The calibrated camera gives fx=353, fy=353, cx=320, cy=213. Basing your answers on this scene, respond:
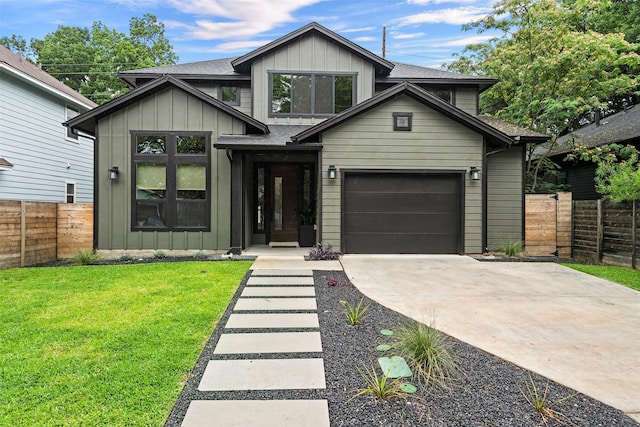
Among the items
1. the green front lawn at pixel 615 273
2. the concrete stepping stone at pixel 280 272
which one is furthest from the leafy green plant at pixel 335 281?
the green front lawn at pixel 615 273

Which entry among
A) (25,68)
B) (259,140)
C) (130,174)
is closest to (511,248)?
(259,140)

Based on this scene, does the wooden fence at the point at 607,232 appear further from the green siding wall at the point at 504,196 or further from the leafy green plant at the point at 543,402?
the leafy green plant at the point at 543,402

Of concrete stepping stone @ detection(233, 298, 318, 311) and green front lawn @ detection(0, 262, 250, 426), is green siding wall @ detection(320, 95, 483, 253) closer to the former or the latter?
green front lawn @ detection(0, 262, 250, 426)

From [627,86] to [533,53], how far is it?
294cm

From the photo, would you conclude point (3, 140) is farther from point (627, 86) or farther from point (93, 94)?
point (627, 86)

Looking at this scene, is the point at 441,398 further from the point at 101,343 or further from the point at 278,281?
the point at 278,281

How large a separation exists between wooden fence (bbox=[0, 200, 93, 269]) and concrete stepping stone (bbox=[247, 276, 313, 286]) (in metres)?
5.37

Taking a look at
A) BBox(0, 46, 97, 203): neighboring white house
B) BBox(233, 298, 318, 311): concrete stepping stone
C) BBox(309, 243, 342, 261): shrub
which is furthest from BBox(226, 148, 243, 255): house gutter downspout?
BBox(0, 46, 97, 203): neighboring white house

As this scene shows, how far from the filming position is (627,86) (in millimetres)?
10938

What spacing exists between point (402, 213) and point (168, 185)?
19.1ft

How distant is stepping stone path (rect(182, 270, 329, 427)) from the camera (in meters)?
2.18

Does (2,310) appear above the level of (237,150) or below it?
below

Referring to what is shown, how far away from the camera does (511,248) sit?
28.7 feet

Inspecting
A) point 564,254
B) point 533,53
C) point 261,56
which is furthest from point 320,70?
point 564,254
